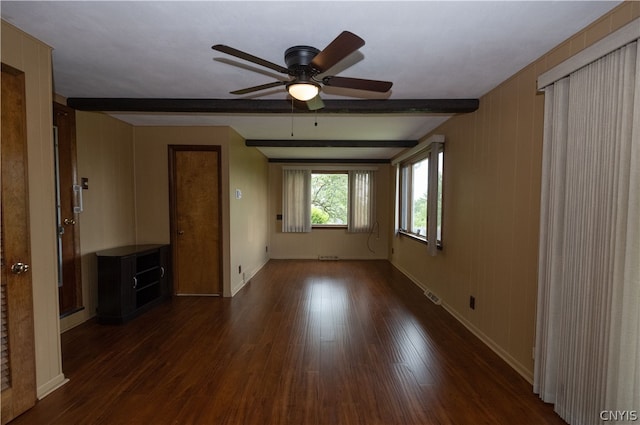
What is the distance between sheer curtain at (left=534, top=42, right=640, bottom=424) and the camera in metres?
1.43

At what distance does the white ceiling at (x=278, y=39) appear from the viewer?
5.20 ft

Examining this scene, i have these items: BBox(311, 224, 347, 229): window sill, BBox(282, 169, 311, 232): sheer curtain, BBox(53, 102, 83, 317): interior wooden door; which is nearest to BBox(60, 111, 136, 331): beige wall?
BBox(53, 102, 83, 317): interior wooden door

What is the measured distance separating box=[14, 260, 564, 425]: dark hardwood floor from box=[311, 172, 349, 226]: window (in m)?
3.31

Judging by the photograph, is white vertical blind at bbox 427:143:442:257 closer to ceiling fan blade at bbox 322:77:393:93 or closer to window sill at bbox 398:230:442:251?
window sill at bbox 398:230:442:251

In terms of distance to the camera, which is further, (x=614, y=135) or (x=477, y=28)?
(x=477, y=28)

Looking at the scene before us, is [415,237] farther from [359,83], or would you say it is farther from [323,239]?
[359,83]

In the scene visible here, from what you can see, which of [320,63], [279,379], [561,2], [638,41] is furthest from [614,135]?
[279,379]

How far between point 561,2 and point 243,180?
414 cm

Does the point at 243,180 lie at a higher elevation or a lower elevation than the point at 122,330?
higher

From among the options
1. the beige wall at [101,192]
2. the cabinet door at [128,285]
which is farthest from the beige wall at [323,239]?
the cabinet door at [128,285]

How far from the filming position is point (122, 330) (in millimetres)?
3002

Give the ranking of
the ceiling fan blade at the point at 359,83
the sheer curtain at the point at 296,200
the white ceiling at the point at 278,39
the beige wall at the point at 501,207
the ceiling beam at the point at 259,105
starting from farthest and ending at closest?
the sheer curtain at the point at 296,200, the ceiling beam at the point at 259,105, the beige wall at the point at 501,207, the ceiling fan blade at the point at 359,83, the white ceiling at the point at 278,39

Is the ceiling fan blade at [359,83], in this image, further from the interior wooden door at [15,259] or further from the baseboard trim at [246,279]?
the baseboard trim at [246,279]

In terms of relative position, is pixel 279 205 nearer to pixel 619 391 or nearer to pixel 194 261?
pixel 194 261
